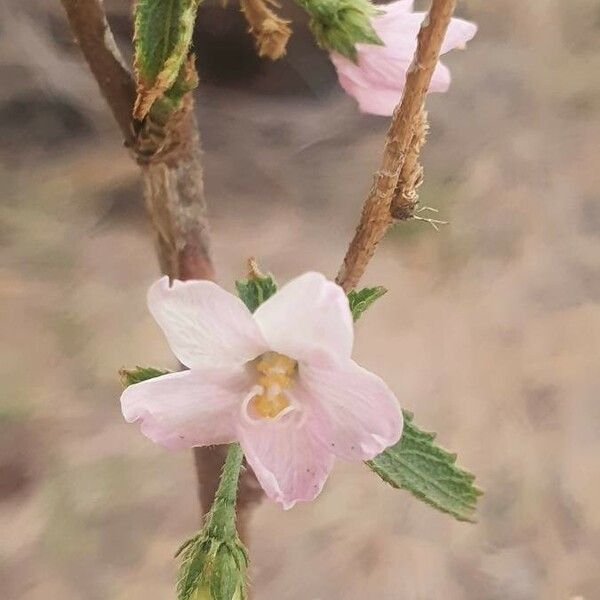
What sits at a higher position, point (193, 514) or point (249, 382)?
point (249, 382)

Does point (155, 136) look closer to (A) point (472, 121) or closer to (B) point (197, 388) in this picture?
(B) point (197, 388)

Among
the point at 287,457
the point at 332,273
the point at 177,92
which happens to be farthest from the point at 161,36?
the point at 332,273

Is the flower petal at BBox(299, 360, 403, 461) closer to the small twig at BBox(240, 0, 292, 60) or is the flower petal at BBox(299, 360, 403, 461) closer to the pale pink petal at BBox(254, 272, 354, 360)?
the pale pink petal at BBox(254, 272, 354, 360)

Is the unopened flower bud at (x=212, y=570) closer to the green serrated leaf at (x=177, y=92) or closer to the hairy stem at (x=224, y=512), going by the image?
the hairy stem at (x=224, y=512)

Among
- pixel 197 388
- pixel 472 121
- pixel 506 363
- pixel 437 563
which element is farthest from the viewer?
pixel 472 121

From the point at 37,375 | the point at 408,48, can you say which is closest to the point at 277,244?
the point at 37,375

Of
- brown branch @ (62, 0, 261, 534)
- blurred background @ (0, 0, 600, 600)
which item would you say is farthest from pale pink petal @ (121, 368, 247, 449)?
blurred background @ (0, 0, 600, 600)

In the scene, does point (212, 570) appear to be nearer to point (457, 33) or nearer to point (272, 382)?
point (272, 382)
